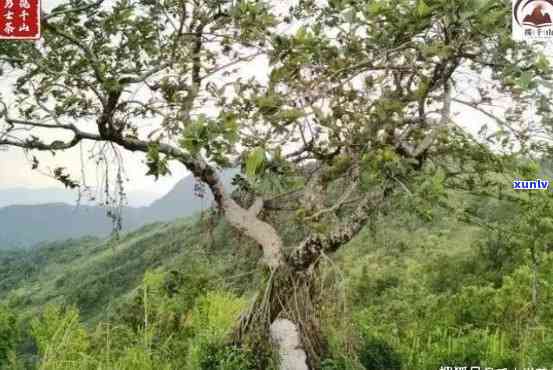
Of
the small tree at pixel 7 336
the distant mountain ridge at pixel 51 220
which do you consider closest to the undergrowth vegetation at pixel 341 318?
the small tree at pixel 7 336

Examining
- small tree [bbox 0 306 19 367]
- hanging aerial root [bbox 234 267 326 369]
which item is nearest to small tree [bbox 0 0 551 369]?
hanging aerial root [bbox 234 267 326 369]

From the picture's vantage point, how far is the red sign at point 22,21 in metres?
2.91

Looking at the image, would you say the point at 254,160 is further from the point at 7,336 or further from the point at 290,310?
the point at 7,336

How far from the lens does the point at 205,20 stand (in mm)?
3283

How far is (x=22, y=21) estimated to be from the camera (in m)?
2.95

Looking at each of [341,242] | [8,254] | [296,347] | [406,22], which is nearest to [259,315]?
[296,347]

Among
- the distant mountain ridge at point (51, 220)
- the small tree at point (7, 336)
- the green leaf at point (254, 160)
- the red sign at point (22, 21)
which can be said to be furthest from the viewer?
the distant mountain ridge at point (51, 220)

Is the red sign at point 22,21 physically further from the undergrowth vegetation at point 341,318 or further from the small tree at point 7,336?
the small tree at point 7,336

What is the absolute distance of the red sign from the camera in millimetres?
2906

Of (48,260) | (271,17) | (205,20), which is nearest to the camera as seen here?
(271,17)

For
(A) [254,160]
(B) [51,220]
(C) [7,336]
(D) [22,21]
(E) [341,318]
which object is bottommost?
(B) [51,220]

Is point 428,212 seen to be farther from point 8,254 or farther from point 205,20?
point 8,254

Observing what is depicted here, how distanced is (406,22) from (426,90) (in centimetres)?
89

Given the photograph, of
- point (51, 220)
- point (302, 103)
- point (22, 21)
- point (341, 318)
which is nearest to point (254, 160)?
point (302, 103)
